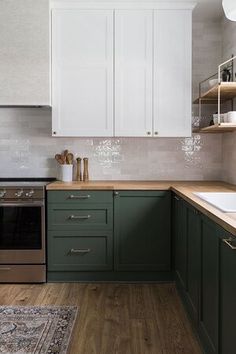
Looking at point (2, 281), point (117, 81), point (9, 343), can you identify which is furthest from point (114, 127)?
point (9, 343)

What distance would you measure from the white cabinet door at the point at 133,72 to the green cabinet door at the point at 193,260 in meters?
1.20

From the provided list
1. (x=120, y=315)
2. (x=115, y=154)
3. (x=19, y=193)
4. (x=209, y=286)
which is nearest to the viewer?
(x=209, y=286)

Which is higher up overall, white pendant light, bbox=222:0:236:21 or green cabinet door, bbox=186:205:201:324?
white pendant light, bbox=222:0:236:21

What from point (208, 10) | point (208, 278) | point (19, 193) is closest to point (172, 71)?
point (208, 10)

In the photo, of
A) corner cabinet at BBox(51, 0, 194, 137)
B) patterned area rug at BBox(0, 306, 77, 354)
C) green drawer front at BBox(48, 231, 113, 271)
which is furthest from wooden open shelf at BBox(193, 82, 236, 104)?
patterned area rug at BBox(0, 306, 77, 354)

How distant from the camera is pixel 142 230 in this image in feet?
10.7

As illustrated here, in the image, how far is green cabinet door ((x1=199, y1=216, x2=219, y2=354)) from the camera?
5.84 ft

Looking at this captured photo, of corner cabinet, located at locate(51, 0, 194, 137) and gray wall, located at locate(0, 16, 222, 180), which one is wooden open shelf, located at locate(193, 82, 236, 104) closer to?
corner cabinet, located at locate(51, 0, 194, 137)

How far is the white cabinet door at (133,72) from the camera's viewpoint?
11.3 feet

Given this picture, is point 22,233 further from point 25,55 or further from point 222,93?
point 222,93

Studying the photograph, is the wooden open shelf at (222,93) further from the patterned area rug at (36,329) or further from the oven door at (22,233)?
the patterned area rug at (36,329)

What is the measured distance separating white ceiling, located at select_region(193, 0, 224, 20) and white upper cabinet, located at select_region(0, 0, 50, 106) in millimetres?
1351

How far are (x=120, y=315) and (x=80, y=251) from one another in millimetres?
790

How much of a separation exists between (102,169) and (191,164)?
876mm
